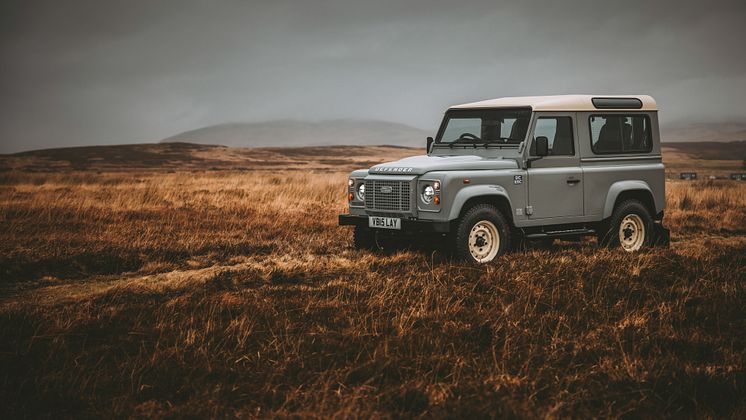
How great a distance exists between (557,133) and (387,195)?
104 inches

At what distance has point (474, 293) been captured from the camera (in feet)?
25.1

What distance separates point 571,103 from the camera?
420 inches

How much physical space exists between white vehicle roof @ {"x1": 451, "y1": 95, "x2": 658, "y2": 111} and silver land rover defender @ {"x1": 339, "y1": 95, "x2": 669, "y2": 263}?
18mm

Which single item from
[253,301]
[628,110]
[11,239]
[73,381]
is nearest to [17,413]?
[73,381]

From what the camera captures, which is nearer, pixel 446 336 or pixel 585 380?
pixel 585 380

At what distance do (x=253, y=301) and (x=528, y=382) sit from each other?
3.18 meters

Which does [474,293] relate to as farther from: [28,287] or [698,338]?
[28,287]

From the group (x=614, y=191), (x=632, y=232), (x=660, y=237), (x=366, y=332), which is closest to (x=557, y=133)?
(x=614, y=191)

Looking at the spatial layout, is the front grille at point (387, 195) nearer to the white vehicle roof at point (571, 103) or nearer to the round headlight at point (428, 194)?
the round headlight at point (428, 194)

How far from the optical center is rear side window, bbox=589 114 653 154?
11.0m

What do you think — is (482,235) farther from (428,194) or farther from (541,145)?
(541,145)

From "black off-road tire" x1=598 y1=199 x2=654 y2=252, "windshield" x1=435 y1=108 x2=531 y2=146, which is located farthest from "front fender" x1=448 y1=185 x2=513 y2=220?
"black off-road tire" x1=598 y1=199 x2=654 y2=252

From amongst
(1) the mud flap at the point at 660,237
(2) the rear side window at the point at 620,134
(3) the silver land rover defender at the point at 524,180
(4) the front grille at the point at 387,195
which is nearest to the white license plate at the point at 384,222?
(3) the silver land rover defender at the point at 524,180

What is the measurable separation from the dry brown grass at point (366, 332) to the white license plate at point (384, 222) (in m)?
0.48
